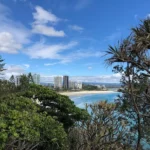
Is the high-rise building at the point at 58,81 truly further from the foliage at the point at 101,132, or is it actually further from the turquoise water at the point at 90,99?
the foliage at the point at 101,132

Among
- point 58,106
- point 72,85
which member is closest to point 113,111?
point 58,106

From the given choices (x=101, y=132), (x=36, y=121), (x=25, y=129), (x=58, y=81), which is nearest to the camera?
(x=25, y=129)

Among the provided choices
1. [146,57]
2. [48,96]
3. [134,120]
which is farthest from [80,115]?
[146,57]

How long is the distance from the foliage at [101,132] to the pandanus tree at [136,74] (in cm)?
44

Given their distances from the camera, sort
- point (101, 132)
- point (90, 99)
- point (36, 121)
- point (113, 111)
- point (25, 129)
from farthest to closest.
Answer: point (90, 99) → point (113, 111) → point (101, 132) → point (36, 121) → point (25, 129)

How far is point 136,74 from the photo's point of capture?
838 cm

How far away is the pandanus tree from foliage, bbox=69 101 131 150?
44 centimetres

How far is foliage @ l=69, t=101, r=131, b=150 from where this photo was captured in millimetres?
7648

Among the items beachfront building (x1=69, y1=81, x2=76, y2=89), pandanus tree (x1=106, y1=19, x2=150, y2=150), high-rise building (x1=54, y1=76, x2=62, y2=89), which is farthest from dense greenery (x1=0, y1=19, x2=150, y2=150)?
beachfront building (x1=69, y1=81, x2=76, y2=89)

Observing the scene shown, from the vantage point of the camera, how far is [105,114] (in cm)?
820

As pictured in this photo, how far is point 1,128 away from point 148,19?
5.23 metres

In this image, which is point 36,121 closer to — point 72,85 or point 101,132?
point 101,132

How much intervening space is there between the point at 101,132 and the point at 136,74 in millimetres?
2043

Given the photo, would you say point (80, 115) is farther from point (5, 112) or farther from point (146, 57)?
point (5, 112)
